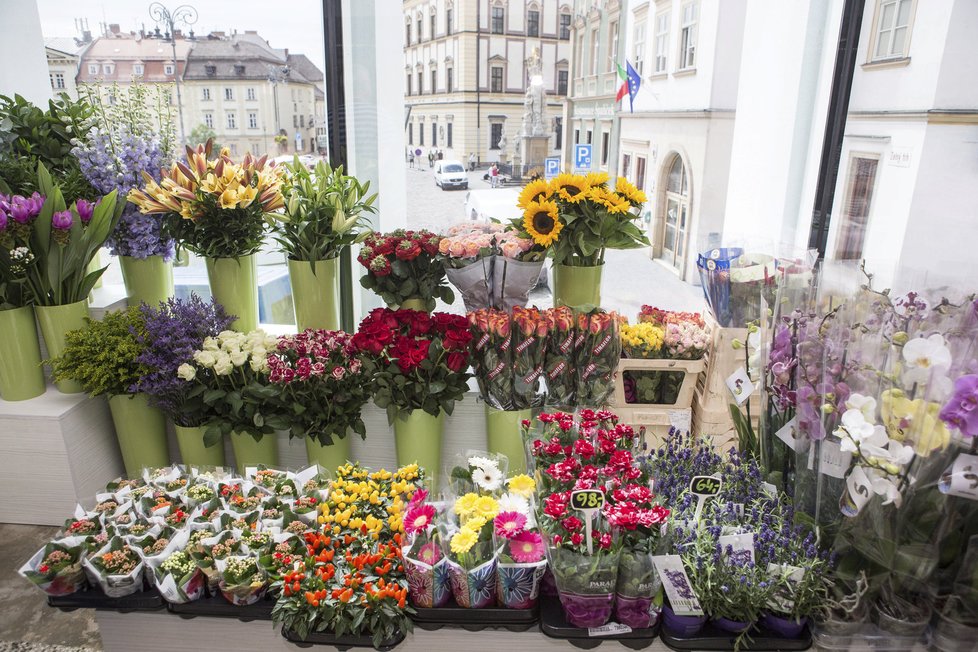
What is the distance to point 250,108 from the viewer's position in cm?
282

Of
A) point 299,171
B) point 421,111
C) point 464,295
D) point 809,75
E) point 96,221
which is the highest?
point 809,75

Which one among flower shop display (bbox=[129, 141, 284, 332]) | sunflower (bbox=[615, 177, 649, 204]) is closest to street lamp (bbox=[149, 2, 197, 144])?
flower shop display (bbox=[129, 141, 284, 332])

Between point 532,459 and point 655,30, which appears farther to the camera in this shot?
point 655,30

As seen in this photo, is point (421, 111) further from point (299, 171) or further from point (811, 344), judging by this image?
point (811, 344)

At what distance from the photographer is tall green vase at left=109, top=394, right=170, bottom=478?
2266 mm

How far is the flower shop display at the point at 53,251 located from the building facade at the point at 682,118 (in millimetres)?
2070

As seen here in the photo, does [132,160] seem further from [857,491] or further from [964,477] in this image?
[964,477]

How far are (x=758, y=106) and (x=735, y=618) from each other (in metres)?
2.28

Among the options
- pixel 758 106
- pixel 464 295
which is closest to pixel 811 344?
pixel 464 295

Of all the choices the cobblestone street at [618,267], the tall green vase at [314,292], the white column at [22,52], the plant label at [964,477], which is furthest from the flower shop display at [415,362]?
the white column at [22,52]

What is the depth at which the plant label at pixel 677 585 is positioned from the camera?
1295 millimetres

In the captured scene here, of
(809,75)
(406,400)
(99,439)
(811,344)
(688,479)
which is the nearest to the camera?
(811,344)

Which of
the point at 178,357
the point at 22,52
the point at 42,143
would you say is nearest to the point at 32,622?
the point at 178,357

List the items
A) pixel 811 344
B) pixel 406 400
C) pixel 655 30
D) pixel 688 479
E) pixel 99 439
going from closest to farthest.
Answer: pixel 811 344 → pixel 688 479 → pixel 406 400 → pixel 99 439 → pixel 655 30
